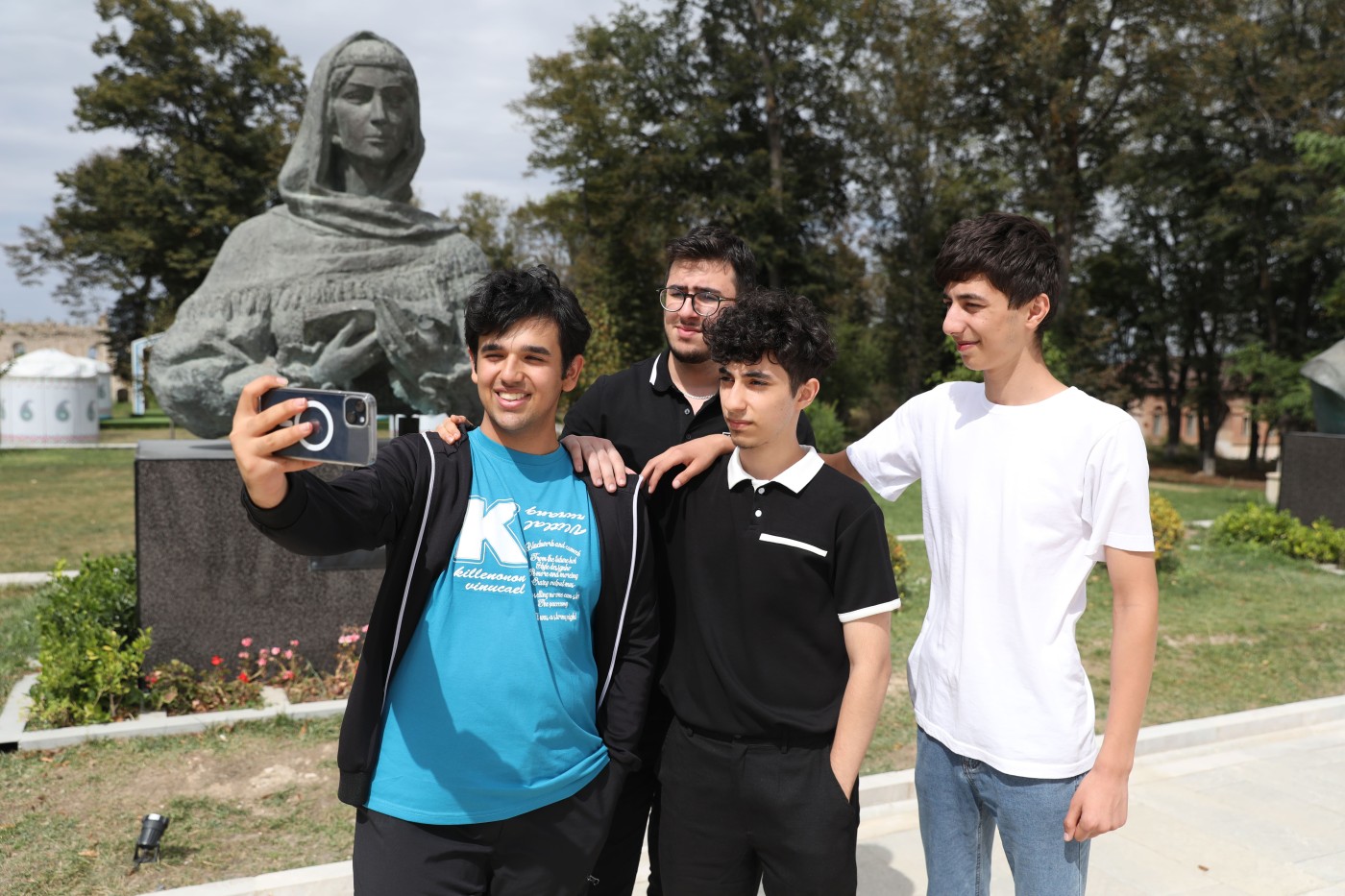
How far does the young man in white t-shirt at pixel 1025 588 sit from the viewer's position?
206 centimetres

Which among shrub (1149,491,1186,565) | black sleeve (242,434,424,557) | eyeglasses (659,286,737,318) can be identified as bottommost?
shrub (1149,491,1186,565)

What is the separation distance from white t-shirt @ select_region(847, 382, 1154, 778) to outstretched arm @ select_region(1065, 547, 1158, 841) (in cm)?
6

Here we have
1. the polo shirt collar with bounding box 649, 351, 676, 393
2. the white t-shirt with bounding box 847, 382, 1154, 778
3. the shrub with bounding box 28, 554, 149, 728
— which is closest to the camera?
the white t-shirt with bounding box 847, 382, 1154, 778

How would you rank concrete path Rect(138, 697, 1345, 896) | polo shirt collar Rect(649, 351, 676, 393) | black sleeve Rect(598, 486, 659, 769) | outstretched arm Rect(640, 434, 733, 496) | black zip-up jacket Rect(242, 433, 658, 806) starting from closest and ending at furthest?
black zip-up jacket Rect(242, 433, 658, 806) → black sleeve Rect(598, 486, 659, 769) → outstretched arm Rect(640, 434, 733, 496) → polo shirt collar Rect(649, 351, 676, 393) → concrete path Rect(138, 697, 1345, 896)

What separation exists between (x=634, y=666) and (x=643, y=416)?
32.3 inches

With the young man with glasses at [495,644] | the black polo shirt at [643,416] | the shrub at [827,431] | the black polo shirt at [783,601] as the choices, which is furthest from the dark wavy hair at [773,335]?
the shrub at [827,431]

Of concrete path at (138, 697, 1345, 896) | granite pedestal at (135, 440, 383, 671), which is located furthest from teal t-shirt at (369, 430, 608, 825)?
granite pedestal at (135, 440, 383, 671)

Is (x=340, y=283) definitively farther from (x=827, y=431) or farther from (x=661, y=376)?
(x=827, y=431)

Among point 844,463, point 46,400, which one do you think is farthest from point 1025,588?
point 46,400

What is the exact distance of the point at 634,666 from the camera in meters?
2.23

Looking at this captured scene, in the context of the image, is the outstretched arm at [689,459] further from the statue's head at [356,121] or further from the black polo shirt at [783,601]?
the statue's head at [356,121]

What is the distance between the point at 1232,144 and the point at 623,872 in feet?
89.1

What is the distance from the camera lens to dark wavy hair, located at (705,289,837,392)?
2.15 metres

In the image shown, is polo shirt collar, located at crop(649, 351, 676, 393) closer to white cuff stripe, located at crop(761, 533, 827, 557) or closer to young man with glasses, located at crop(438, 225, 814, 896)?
young man with glasses, located at crop(438, 225, 814, 896)
